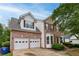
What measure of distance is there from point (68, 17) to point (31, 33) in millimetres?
432

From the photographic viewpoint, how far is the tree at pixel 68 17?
91.6 inches

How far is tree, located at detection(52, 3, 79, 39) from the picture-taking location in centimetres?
233

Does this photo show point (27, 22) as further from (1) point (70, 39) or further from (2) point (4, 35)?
(1) point (70, 39)

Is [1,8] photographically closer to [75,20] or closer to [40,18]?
[40,18]

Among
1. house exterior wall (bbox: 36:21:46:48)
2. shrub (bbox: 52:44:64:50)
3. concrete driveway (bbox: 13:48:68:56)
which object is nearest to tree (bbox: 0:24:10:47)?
concrete driveway (bbox: 13:48:68:56)

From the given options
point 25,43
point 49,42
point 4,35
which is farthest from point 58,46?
point 4,35

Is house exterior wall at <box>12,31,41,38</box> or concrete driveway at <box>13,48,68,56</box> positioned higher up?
house exterior wall at <box>12,31,41,38</box>

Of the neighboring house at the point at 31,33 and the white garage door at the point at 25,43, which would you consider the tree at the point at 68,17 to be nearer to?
the neighboring house at the point at 31,33

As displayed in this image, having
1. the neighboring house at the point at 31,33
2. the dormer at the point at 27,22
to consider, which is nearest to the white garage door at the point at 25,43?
the neighboring house at the point at 31,33

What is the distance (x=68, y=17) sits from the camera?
7.73ft

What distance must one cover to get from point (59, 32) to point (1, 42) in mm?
622

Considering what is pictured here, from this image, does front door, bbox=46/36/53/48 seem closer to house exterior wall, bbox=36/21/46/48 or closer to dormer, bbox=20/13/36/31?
house exterior wall, bbox=36/21/46/48

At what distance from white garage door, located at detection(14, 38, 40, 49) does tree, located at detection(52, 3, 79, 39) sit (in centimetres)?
31

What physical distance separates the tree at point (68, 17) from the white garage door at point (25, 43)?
1.00ft
